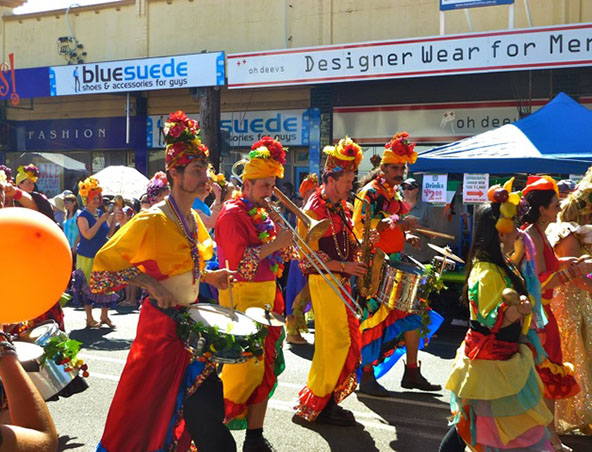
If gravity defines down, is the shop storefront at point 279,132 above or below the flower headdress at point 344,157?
above

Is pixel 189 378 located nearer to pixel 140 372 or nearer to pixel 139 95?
pixel 140 372

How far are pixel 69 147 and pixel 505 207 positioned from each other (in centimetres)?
1879

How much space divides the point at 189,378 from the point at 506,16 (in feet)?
43.6

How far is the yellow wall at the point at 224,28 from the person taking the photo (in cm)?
1556

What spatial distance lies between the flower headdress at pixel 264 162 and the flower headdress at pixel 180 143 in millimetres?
885

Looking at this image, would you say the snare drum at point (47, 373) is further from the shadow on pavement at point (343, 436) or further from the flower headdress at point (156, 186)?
the flower headdress at point (156, 186)

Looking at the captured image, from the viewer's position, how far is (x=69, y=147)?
2105cm

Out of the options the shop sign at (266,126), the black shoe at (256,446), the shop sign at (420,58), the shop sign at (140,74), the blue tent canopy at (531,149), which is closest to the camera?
the black shoe at (256,446)

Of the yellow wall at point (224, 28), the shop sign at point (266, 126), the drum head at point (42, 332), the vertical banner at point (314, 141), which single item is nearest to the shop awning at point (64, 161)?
the yellow wall at point (224, 28)

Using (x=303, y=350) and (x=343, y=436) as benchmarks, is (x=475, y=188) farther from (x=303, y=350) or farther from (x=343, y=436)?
(x=343, y=436)

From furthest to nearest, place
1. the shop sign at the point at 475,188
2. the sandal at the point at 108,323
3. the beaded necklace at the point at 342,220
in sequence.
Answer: the shop sign at the point at 475,188
the sandal at the point at 108,323
the beaded necklace at the point at 342,220

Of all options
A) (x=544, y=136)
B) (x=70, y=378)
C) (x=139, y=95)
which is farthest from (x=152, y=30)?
(x=70, y=378)

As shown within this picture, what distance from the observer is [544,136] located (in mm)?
9438

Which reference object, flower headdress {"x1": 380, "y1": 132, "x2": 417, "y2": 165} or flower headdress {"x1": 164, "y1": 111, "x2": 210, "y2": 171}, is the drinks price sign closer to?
flower headdress {"x1": 380, "y1": 132, "x2": 417, "y2": 165}
